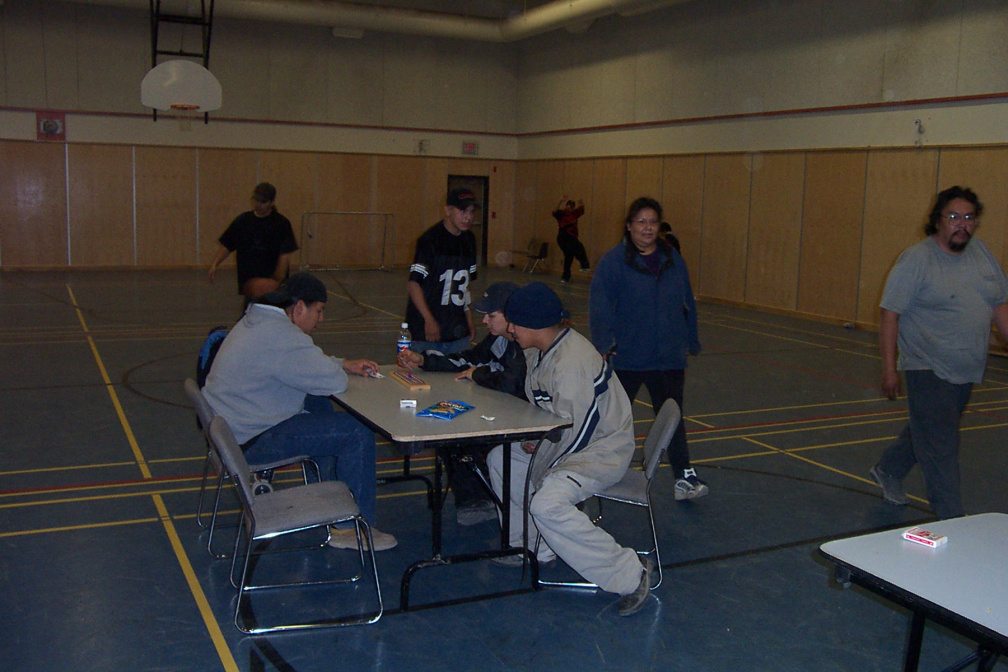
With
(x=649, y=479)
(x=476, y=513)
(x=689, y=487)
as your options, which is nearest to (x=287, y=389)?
(x=476, y=513)

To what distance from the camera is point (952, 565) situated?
2559mm

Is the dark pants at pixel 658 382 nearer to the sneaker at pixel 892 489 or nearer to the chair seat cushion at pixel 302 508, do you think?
the sneaker at pixel 892 489

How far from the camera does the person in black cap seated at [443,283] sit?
6031 mm

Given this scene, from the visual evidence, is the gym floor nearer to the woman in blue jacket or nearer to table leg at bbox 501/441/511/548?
table leg at bbox 501/441/511/548

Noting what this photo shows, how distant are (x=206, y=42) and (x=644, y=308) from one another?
1152 centimetres

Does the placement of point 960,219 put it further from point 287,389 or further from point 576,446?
point 287,389

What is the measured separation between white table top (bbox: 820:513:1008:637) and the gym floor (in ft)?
3.82

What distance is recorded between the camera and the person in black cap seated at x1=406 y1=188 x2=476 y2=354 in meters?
6.03

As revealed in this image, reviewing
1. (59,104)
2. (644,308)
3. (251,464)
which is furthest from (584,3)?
(251,464)

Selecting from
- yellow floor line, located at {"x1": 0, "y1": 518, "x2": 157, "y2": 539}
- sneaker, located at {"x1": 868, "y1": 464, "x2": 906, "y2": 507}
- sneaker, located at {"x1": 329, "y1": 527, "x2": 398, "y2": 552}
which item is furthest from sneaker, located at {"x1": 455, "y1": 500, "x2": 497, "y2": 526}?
sneaker, located at {"x1": 868, "y1": 464, "x2": 906, "y2": 507}

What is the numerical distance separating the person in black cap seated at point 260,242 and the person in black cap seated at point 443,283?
2.69 m

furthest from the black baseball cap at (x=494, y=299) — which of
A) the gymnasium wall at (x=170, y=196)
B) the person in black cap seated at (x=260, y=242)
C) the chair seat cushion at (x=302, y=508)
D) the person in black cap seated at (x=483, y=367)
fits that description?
the gymnasium wall at (x=170, y=196)

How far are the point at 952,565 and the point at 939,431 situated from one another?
2.37 metres

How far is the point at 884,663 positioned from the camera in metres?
3.71
